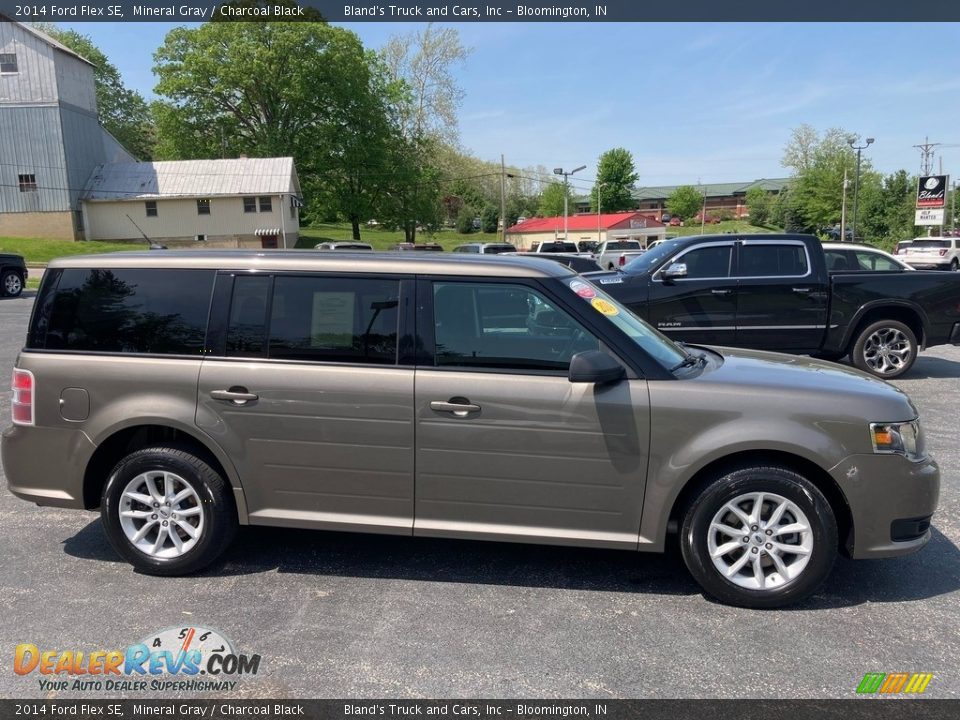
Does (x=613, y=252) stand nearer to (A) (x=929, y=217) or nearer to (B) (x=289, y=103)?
(B) (x=289, y=103)

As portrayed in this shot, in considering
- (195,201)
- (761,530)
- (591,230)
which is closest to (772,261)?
(761,530)

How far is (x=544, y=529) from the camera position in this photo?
3.74 metres

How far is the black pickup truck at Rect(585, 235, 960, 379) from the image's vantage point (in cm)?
923

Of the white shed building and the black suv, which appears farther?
the white shed building

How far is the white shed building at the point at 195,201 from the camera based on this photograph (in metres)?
43.7

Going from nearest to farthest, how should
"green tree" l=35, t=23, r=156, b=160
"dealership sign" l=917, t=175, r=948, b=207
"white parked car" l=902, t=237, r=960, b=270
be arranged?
1. "white parked car" l=902, t=237, r=960, b=270
2. "dealership sign" l=917, t=175, r=948, b=207
3. "green tree" l=35, t=23, r=156, b=160

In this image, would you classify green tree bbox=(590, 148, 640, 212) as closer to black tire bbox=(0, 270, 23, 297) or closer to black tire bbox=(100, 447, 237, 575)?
black tire bbox=(0, 270, 23, 297)

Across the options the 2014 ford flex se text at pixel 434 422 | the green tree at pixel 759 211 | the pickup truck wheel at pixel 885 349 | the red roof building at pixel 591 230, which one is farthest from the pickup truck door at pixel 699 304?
the green tree at pixel 759 211

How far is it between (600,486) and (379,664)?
1363 millimetres

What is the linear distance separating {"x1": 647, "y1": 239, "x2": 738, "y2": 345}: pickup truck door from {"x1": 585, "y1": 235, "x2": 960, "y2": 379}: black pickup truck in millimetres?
13

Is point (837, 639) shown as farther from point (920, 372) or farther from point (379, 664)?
point (920, 372)

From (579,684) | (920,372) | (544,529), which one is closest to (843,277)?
(920,372)

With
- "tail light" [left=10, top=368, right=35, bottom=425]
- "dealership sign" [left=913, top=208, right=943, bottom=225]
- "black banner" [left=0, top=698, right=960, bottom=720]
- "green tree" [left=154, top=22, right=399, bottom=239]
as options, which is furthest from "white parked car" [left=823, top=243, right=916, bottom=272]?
"dealership sign" [left=913, top=208, right=943, bottom=225]

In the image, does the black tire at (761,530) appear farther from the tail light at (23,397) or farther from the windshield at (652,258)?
the windshield at (652,258)
